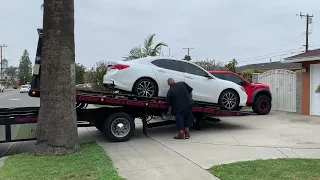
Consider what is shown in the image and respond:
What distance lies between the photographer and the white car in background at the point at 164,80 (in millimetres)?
10477

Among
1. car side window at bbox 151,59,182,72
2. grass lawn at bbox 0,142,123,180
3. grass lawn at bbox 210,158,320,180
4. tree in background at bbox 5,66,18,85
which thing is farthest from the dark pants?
tree in background at bbox 5,66,18,85

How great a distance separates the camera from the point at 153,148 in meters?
9.16

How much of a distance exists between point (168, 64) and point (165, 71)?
0.32m

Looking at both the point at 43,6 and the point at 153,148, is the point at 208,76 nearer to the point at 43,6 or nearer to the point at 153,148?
the point at 153,148

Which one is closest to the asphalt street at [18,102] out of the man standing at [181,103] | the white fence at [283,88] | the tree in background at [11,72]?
the white fence at [283,88]

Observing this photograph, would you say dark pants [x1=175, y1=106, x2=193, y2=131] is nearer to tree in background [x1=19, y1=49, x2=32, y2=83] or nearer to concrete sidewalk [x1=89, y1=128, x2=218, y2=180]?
concrete sidewalk [x1=89, y1=128, x2=218, y2=180]

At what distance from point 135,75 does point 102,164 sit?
379cm


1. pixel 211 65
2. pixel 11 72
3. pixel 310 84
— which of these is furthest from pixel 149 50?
pixel 11 72

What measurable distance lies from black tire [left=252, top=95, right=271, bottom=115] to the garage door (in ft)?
6.03

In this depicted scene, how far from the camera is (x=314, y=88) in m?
16.3

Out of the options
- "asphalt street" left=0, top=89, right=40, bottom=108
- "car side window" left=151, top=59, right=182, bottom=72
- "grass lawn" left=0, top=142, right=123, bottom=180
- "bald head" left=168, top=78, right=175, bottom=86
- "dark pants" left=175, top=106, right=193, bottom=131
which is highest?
"car side window" left=151, top=59, right=182, bottom=72

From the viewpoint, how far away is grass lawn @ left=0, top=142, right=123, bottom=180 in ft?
21.1

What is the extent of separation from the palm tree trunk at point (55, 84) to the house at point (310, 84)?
11440 mm

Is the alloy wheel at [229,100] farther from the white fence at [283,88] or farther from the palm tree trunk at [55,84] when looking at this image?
the white fence at [283,88]
